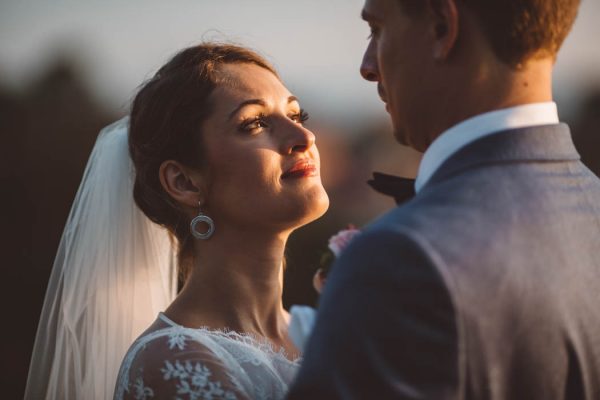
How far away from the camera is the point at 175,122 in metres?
3.50

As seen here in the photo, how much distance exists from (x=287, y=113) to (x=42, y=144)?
Result: 9.86m

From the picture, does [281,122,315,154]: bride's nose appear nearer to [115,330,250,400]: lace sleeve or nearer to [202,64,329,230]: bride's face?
[202,64,329,230]: bride's face

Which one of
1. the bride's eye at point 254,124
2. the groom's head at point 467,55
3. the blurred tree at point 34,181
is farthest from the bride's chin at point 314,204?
the blurred tree at point 34,181

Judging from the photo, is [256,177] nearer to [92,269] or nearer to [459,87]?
[92,269]

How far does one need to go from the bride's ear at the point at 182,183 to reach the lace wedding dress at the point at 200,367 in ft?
1.80

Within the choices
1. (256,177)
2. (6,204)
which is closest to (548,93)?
(256,177)

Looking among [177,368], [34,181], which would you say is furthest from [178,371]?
[34,181]

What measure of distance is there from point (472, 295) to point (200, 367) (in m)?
1.51

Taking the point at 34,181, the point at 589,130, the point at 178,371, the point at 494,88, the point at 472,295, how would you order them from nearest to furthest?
1. the point at 472,295
2. the point at 494,88
3. the point at 178,371
4. the point at 34,181
5. the point at 589,130

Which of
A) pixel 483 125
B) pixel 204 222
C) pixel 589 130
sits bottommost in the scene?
pixel 589 130

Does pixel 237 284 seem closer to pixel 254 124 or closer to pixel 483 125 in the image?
pixel 254 124

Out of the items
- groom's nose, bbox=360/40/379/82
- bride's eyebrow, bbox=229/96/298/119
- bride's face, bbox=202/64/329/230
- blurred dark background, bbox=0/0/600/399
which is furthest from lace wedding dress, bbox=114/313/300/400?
blurred dark background, bbox=0/0/600/399

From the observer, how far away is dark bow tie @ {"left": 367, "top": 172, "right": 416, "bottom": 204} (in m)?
2.28

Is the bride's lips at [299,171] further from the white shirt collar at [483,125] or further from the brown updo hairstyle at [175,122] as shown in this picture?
the white shirt collar at [483,125]
